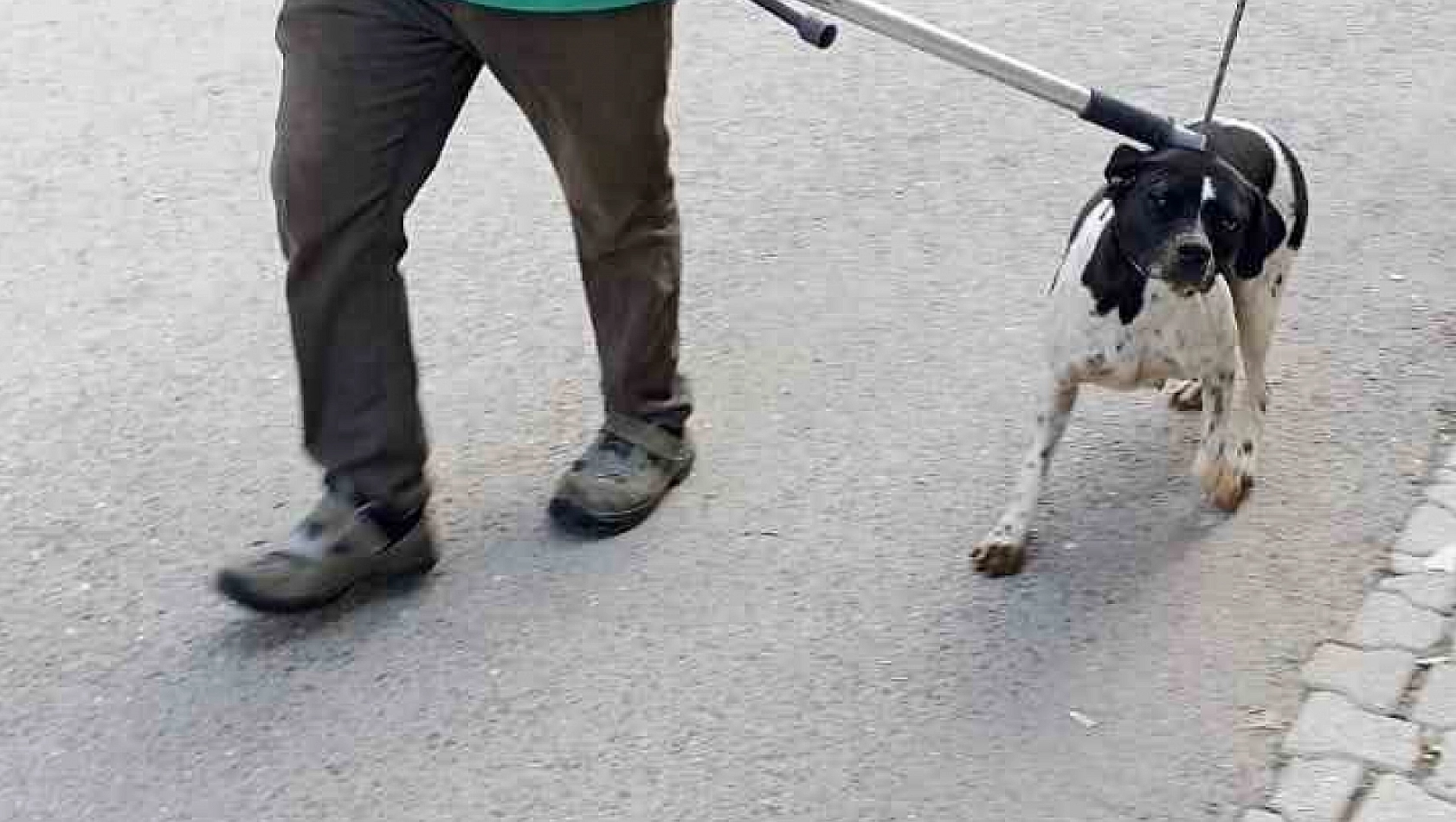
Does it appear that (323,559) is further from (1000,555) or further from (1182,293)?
(1182,293)

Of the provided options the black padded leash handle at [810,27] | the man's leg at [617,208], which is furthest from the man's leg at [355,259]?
the black padded leash handle at [810,27]

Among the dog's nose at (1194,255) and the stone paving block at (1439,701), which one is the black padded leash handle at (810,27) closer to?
the dog's nose at (1194,255)

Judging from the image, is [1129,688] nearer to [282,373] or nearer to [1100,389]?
[1100,389]

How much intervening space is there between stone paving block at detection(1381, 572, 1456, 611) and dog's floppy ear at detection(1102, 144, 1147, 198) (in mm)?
961

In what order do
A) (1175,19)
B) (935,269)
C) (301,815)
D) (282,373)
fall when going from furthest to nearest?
(1175,19)
(935,269)
(282,373)
(301,815)

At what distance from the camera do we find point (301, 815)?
3682 millimetres

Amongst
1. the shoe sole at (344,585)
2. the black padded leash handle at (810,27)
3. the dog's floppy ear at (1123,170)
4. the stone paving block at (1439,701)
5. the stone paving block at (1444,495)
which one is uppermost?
the black padded leash handle at (810,27)

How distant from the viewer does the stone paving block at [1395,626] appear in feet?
13.2

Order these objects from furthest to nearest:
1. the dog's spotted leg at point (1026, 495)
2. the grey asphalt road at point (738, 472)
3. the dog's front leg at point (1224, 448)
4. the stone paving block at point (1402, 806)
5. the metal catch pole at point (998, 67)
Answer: the dog's front leg at point (1224, 448) < the dog's spotted leg at point (1026, 495) < the grey asphalt road at point (738, 472) < the metal catch pole at point (998, 67) < the stone paving block at point (1402, 806)

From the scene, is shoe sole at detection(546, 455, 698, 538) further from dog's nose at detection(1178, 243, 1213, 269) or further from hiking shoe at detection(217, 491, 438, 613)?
dog's nose at detection(1178, 243, 1213, 269)

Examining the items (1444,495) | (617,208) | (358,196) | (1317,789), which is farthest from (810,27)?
(1444,495)

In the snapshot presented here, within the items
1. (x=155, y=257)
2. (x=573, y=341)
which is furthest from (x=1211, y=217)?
(x=155, y=257)

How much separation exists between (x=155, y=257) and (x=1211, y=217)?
2.89 m

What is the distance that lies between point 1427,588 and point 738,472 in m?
1.42
